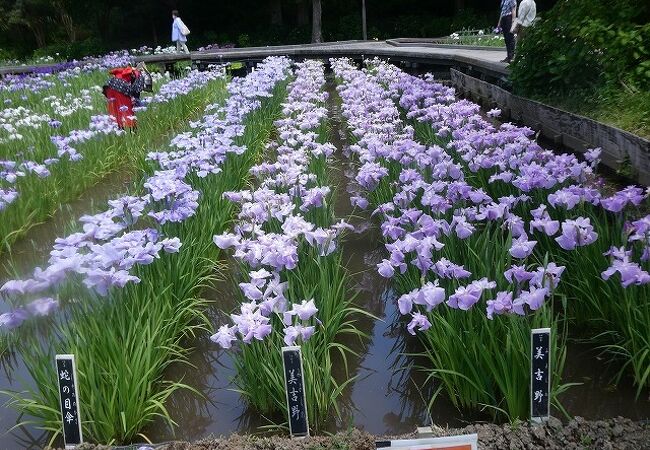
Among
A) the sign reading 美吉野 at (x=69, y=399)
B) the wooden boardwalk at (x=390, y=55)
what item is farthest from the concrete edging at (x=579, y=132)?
the sign reading 美吉野 at (x=69, y=399)

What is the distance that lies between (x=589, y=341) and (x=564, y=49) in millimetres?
4290

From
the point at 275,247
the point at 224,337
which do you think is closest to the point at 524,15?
the point at 275,247

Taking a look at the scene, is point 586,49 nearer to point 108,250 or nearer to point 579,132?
point 579,132

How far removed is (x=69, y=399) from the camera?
7.32 ft

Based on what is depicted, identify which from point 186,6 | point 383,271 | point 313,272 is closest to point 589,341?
point 383,271

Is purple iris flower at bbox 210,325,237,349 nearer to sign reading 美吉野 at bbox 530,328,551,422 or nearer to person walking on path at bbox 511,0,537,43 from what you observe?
sign reading 美吉野 at bbox 530,328,551,422

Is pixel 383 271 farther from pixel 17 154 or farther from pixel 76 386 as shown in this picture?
pixel 17 154

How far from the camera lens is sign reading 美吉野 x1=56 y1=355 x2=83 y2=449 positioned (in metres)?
2.21

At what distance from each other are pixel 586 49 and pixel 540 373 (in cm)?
467

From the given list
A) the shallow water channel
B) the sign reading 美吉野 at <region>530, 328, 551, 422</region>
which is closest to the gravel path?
the sign reading 美吉野 at <region>530, 328, 551, 422</region>

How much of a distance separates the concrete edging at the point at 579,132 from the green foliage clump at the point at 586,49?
29cm

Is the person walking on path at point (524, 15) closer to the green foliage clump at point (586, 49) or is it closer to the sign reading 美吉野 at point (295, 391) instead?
the green foliage clump at point (586, 49)

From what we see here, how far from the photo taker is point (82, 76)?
1289 cm

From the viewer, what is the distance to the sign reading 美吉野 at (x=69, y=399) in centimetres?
221
